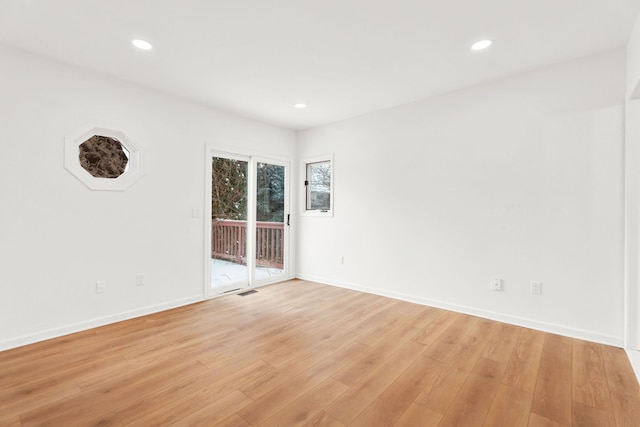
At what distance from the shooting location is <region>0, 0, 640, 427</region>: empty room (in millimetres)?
2055

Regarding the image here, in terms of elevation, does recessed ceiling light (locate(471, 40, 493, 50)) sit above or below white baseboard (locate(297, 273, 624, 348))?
above

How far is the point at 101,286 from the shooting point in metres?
3.13

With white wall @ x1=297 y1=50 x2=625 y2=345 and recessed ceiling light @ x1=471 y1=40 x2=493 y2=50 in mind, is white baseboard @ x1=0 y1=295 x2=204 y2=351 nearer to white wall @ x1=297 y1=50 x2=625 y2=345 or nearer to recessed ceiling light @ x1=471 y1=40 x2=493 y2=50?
white wall @ x1=297 y1=50 x2=625 y2=345

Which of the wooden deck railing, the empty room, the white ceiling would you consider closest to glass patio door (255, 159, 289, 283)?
the wooden deck railing

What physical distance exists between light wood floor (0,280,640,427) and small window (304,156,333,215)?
6.90ft

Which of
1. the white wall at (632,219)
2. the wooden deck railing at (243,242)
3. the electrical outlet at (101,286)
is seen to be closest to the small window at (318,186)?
the wooden deck railing at (243,242)

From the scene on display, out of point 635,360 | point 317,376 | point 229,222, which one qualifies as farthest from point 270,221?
point 635,360

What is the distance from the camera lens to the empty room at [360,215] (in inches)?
80.9

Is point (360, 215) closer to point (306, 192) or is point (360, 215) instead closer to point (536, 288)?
point (306, 192)

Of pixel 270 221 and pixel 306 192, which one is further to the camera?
A: pixel 306 192

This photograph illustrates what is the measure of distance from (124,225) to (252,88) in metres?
2.05

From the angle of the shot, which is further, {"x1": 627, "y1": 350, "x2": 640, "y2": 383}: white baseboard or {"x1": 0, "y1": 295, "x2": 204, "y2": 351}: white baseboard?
{"x1": 0, "y1": 295, "x2": 204, "y2": 351}: white baseboard

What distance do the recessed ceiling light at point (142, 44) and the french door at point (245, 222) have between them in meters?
1.56

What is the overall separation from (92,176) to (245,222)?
197cm
